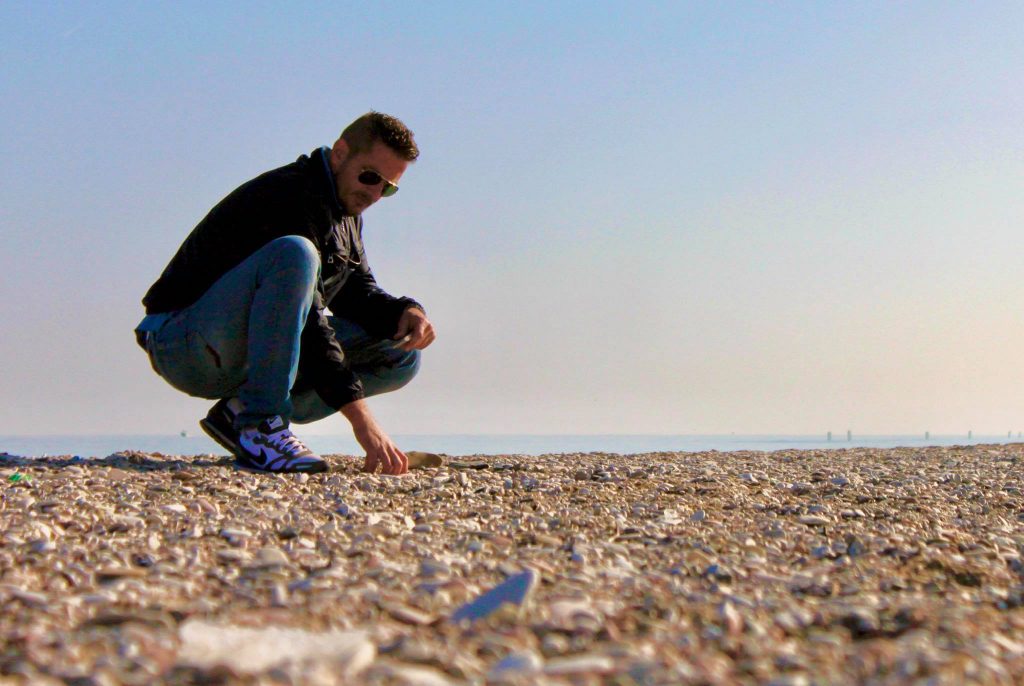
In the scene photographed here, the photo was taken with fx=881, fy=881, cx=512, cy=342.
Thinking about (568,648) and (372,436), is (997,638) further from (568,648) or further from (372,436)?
(372,436)

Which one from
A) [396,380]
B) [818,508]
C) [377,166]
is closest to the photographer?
[818,508]

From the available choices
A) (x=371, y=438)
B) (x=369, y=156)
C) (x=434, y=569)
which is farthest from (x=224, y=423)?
(x=434, y=569)

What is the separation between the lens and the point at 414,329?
5.67 meters

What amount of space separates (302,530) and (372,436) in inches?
63.1

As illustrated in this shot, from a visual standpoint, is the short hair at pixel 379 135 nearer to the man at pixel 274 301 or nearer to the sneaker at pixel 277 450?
the man at pixel 274 301

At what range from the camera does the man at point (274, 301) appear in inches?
187

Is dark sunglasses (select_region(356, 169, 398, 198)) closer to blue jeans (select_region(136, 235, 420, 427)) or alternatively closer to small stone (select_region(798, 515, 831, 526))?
blue jeans (select_region(136, 235, 420, 427))

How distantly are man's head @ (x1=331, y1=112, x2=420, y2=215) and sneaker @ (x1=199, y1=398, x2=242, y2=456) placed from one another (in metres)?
1.38

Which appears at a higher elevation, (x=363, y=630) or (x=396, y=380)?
(x=396, y=380)

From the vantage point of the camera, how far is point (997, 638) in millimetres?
1970

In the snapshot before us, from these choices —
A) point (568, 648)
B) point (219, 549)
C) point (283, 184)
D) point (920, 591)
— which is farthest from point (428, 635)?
point (283, 184)

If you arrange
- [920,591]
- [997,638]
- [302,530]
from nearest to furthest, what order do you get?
[997,638] < [920,591] < [302,530]

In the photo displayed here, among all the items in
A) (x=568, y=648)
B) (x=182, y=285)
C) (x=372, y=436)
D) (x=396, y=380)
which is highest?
(x=182, y=285)

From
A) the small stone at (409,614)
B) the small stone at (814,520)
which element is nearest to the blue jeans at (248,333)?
the small stone at (814,520)
